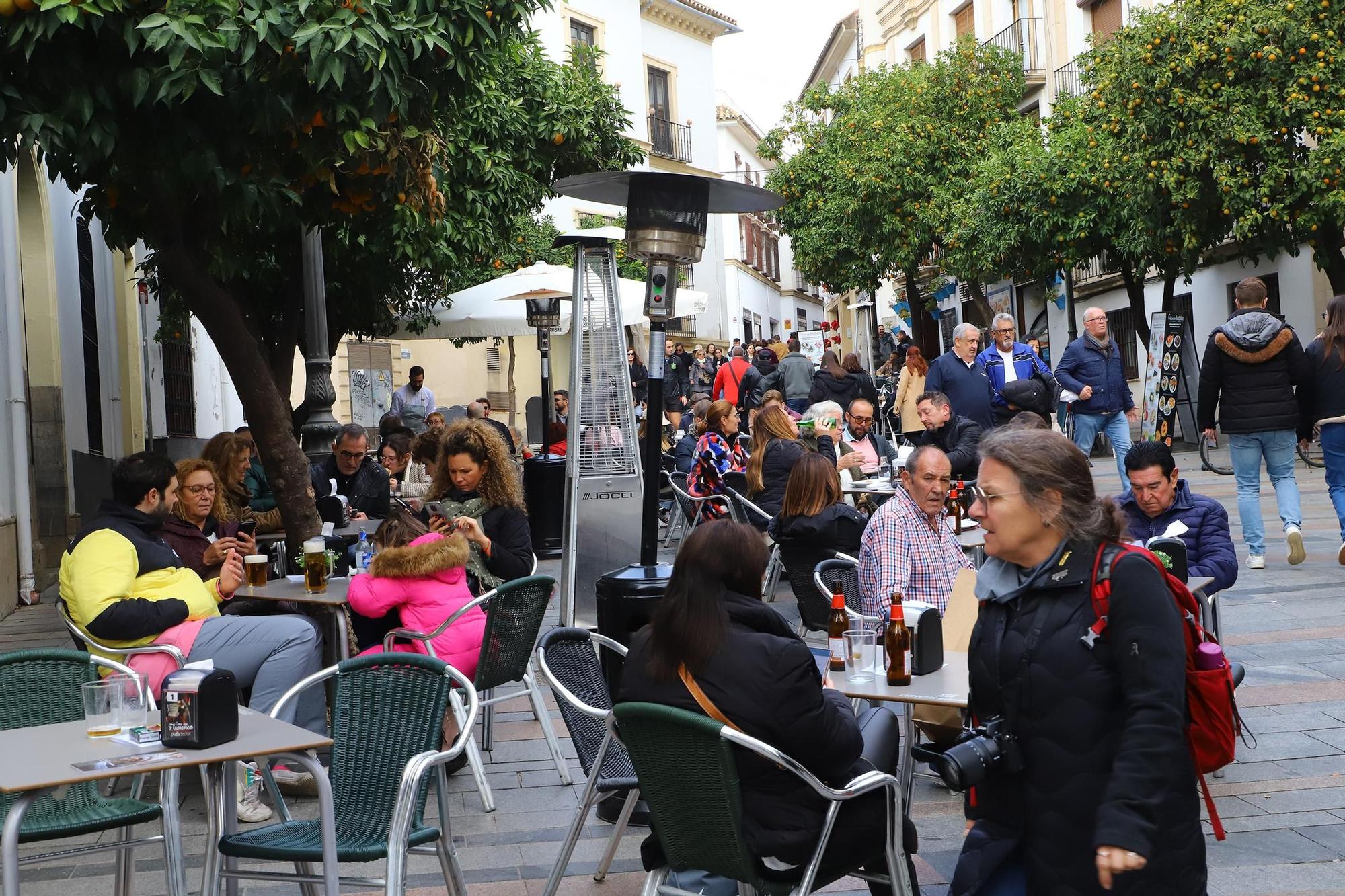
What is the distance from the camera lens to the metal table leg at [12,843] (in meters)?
3.24

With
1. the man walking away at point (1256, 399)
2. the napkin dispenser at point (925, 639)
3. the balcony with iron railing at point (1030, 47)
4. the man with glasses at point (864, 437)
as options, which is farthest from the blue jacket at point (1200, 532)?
the balcony with iron railing at point (1030, 47)

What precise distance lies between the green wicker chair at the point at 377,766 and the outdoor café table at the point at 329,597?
200 centimetres

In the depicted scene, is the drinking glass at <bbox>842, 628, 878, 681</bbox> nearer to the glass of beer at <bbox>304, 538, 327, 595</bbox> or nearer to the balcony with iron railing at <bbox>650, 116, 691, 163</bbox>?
the glass of beer at <bbox>304, 538, 327, 595</bbox>

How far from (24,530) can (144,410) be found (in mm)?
6461

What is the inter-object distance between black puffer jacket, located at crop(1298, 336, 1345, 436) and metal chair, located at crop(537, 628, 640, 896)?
6449 mm

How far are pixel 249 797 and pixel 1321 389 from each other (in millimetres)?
7330

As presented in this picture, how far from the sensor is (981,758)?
273 cm

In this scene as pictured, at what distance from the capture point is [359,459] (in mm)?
9680

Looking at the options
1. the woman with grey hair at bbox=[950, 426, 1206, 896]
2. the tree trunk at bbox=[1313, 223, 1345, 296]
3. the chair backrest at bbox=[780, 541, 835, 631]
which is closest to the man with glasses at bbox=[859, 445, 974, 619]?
the chair backrest at bbox=[780, 541, 835, 631]

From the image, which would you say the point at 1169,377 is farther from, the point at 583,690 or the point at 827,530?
the point at 583,690

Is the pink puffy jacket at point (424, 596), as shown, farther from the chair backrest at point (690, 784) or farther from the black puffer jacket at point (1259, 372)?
the black puffer jacket at point (1259, 372)

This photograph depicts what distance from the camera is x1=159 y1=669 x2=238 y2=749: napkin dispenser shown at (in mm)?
3506

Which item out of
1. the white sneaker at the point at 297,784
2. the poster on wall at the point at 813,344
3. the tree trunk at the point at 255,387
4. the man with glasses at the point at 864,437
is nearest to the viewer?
the white sneaker at the point at 297,784

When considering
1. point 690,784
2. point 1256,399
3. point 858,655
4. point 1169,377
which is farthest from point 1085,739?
point 1169,377
